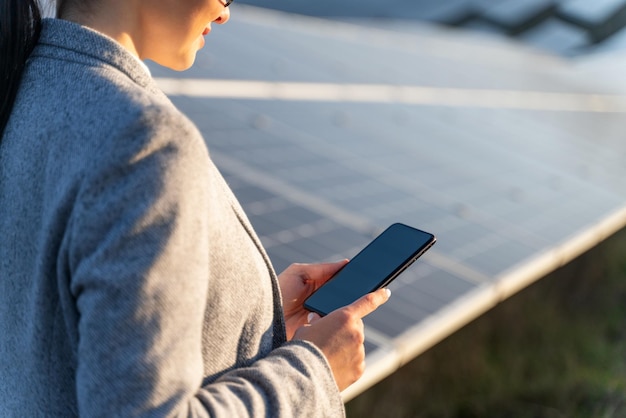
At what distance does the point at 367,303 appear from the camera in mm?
1465

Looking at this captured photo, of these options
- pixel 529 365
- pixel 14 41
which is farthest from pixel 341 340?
pixel 529 365

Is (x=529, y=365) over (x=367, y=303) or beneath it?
beneath

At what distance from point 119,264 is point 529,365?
266 inches

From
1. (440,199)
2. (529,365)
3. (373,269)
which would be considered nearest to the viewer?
(373,269)

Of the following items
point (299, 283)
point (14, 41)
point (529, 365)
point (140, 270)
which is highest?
point (14, 41)

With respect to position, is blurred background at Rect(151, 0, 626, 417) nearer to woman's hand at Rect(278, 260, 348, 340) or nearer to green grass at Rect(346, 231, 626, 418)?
green grass at Rect(346, 231, 626, 418)

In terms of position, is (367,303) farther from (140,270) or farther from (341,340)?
(140,270)

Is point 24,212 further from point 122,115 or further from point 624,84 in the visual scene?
point 624,84

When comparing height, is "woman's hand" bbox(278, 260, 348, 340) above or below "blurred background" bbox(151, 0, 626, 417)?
above

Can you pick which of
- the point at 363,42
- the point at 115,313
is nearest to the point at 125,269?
the point at 115,313

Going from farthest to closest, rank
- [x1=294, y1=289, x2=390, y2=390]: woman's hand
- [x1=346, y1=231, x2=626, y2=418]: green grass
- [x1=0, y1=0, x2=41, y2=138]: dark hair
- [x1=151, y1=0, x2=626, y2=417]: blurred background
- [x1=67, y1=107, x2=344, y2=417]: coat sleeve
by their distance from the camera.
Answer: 1. [x1=346, y1=231, x2=626, y2=418]: green grass
2. [x1=151, y1=0, x2=626, y2=417]: blurred background
3. [x1=294, y1=289, x2=390, y2=390]: woman's hand
4. [x1=0, y1=0, x2=41, y2=138]: dark hair
5. [x1=67, y1=107, x2=344, y2=417]: coat sleeve

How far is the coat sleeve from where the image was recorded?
1.04m

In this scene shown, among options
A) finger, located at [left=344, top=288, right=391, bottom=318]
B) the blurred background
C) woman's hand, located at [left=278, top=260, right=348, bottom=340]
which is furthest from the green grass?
finger, located at [left=344, top=288, right=391, bottom=318]

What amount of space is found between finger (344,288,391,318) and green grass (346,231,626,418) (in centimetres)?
413
